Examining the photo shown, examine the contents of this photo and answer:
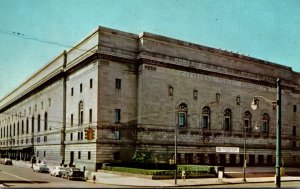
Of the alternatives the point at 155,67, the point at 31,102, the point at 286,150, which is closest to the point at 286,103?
the point at 286,150

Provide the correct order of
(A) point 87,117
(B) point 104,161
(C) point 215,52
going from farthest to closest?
(C) point 215,52 → (A) point 87,117 → (B) point 104,161

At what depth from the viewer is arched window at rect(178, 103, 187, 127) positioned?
193 feet

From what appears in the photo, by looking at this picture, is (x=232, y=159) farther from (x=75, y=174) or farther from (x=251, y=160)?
(x=75, y=174)

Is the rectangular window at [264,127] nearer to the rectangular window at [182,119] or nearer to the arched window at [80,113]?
the rectangular window at [182,119]

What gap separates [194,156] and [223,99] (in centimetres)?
1115

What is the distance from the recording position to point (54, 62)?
72812mm

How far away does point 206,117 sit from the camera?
2453 inches

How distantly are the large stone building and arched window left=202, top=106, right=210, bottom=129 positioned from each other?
0.16 metres

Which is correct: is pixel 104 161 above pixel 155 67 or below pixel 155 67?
below

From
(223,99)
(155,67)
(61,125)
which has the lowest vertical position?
(61,125)

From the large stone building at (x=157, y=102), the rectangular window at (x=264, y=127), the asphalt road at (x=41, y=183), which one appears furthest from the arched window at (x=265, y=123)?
the asphalt road at (x=41, y=183)

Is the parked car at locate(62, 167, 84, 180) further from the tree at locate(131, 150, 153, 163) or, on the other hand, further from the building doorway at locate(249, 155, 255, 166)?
the building doorway at locate(249, 155, 255, 166)

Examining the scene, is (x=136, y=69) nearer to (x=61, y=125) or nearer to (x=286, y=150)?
(x=61, y=125)

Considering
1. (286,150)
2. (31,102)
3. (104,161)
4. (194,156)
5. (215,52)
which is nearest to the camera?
(104,161)
